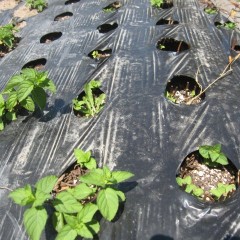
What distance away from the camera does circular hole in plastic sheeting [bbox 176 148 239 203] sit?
91.5 inches

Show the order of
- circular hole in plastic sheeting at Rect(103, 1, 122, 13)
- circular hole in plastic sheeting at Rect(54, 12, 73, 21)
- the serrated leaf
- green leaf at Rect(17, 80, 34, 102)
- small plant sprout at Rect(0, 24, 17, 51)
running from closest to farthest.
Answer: the serrated leaf → green leaf at Rect(17, 80, 34, 102) → small plant sprout at Rect(0, 24, 17, 51) → circular hole in plastic sheeting at Rect(103, 1, 122, 13) → circular hole in plastic sheeting at Rect(54, 12, 73, 21)

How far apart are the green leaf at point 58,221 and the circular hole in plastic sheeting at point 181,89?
1.95 metres

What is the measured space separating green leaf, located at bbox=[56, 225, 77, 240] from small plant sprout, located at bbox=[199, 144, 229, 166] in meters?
1.26

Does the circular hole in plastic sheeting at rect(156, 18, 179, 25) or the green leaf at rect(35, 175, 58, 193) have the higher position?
the green leaf at rect(35, 175, 58, 193)

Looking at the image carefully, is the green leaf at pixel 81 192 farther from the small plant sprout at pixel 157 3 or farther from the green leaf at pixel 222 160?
the small plant sprout at pixel 157 3

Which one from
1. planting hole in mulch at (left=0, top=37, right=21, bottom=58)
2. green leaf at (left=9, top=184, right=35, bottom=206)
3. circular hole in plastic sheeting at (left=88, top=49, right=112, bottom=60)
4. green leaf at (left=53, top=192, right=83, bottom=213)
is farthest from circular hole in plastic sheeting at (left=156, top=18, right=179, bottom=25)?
green leaf at (left=9, top=184, right=35, bottom=206)

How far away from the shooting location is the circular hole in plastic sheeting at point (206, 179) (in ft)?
7.63

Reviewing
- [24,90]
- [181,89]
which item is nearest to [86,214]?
[24,90]

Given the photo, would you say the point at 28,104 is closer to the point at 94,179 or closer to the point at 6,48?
the point at 94,179

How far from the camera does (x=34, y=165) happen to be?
2.66 metres

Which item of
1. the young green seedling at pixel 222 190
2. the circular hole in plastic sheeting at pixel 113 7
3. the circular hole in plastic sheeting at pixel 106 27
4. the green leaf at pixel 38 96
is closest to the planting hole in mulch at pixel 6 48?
the circular hole in plastic sheeting at pixel 106 27

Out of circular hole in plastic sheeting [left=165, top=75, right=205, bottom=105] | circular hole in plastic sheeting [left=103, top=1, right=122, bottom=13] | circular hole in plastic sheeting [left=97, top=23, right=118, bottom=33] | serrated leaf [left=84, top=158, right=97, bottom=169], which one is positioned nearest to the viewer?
serrated leaf [left=84, top=158, right=97, bottom=169]

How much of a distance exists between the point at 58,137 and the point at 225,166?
5.47ft

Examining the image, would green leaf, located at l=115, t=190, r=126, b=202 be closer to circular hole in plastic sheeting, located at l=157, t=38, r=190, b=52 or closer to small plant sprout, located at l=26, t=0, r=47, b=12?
circular hole in plastic sheeting, located at l=157, t=38, r=190, b=52
